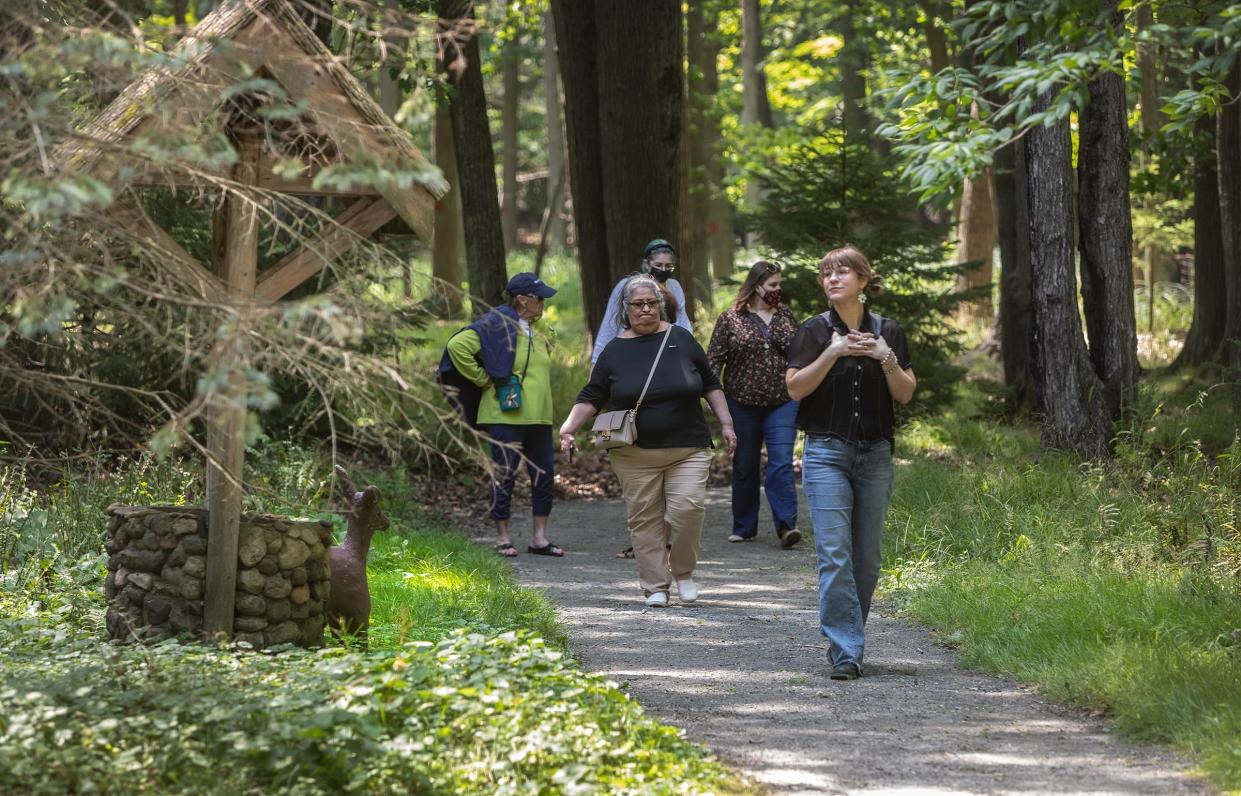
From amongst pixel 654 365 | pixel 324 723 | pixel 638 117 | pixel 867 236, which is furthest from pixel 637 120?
pixel 324 723

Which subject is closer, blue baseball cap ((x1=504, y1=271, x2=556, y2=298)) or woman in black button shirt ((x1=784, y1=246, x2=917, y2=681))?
woman in black button shirt ((x1=784, y1=246, x2=917, y2=681))

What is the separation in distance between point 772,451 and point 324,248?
5928 millimetres

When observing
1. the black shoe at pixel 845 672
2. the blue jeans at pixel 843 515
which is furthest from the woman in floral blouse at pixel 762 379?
the black shoe at pixel 845 672

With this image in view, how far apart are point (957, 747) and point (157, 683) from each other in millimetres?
3140

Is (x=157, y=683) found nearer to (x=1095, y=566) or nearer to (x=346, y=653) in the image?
(x=346, y=653)

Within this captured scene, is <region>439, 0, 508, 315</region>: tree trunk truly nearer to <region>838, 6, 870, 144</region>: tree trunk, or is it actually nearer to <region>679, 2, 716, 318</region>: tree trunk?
<region>679, 2, 716, 318</region>: tree trunk

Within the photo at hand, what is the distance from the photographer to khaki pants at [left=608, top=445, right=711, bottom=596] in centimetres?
857

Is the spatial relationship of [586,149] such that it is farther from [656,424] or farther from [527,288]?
[656,424]

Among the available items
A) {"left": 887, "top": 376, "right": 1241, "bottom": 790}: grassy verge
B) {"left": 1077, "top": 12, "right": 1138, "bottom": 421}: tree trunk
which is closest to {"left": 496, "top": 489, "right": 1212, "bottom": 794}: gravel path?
{"left": 887, "top": 376, "right": 1241, "bottom": 790}: grassy verge

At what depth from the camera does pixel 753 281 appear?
10.8 meters

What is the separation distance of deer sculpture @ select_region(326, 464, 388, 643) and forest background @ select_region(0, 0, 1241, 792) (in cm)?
18

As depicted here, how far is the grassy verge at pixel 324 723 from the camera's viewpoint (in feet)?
15.1

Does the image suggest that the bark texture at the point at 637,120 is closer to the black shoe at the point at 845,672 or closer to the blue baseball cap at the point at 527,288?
the blue baseball cap at the point at 527,288

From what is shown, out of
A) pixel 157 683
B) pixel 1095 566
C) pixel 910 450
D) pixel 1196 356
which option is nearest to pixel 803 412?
pixel 1095 566
